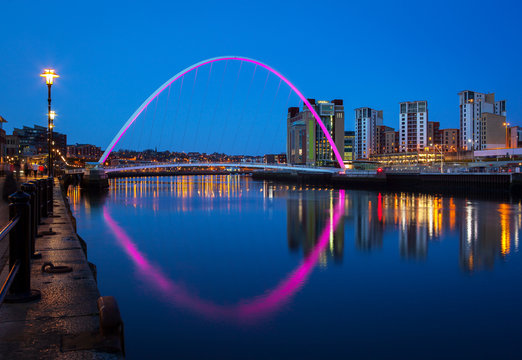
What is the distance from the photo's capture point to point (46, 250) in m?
5.98

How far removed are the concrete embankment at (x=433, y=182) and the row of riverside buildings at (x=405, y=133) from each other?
41616 millimetres

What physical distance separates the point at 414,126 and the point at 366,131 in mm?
19880

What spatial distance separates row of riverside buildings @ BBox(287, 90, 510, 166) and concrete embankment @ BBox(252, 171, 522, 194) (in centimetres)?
4162

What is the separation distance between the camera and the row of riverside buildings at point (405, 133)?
347 ft

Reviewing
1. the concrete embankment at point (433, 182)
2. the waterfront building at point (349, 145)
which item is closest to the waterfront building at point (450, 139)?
the waterfront building at point (349, 145)

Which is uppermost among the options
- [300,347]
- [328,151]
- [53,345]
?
[328,151]

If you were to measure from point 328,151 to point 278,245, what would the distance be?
389ft

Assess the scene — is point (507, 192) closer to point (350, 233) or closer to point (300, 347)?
point (350, 233)

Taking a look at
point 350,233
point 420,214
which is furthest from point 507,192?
point 350,233

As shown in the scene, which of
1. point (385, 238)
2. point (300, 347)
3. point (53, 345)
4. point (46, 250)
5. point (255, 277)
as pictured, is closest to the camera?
point (53, 345)

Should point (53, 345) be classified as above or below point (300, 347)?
above

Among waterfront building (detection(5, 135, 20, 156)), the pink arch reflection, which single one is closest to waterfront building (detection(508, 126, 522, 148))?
waterfront building (detection(5, 135, 20, 156))

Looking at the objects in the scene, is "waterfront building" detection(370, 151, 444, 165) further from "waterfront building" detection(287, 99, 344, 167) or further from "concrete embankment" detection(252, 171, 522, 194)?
"concrete embankment" detection(252, 171, 522, 194)

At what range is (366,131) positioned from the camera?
138 m
